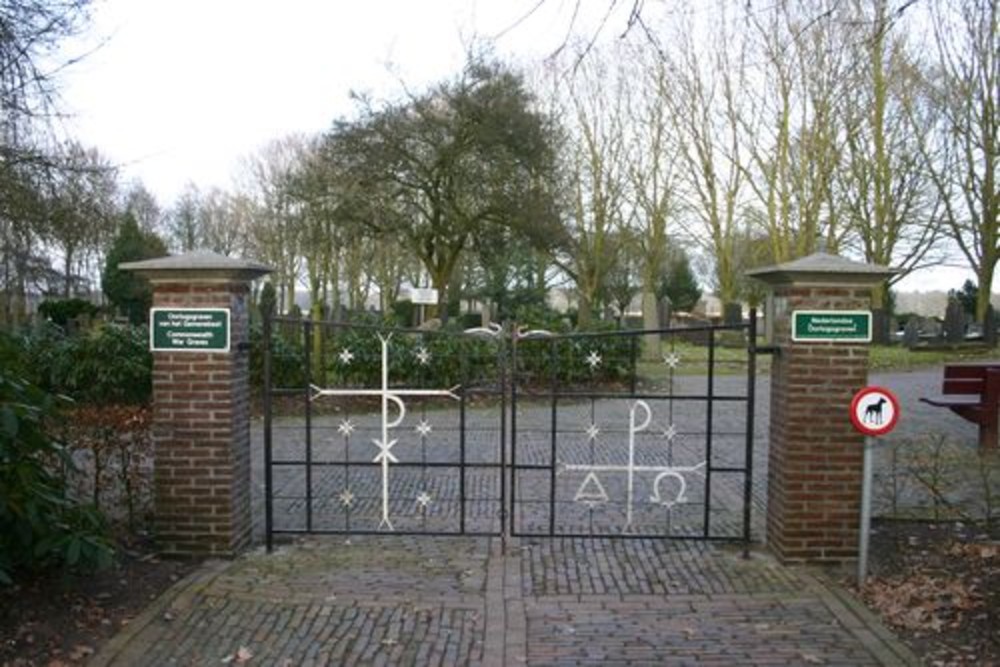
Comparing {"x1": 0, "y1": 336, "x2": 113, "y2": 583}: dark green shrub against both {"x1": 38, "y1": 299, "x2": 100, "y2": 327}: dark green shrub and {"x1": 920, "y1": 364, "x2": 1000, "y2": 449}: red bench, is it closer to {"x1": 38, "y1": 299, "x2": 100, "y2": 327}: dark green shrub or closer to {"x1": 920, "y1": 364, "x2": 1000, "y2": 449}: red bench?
{"x1": 920, "y1": 364, "x2": 1000, "y2": 449}: red bench

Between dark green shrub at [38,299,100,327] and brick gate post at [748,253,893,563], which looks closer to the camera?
brick gate post at [748,253,893,563]

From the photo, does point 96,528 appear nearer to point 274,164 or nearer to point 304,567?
point 304,567

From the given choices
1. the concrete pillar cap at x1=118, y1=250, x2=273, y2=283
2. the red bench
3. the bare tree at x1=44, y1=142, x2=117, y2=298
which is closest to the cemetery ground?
the concrete pillar cap at x1=118, y1=250, x2=273, y2=283

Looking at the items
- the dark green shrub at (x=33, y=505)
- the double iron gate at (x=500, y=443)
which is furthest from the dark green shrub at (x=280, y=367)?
the dark green shrub at (x=33, y=505)

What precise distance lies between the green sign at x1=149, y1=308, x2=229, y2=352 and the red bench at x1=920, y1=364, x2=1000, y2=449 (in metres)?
8.41

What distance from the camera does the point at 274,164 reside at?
130ft

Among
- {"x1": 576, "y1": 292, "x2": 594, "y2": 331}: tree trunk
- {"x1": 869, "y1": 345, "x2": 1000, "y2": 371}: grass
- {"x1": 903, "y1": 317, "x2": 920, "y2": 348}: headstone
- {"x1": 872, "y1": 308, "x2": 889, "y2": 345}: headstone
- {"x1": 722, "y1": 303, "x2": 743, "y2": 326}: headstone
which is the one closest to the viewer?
{"x1": 869, "y1": 345, "x2": 1000, "y2": 371}: grass

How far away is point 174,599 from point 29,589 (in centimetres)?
83

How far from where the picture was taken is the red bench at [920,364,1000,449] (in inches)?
400

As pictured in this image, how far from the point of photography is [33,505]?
445 cm

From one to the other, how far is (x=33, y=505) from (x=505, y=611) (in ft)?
8.49

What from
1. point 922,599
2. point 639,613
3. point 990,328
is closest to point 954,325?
point 990,328

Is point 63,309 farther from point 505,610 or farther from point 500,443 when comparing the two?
point 505,610

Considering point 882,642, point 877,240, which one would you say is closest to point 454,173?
point 877,240
